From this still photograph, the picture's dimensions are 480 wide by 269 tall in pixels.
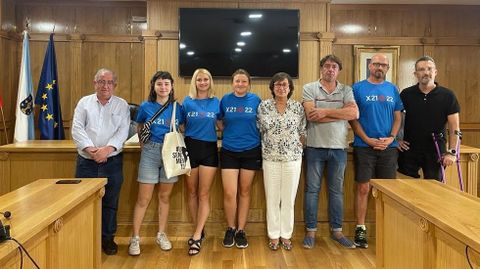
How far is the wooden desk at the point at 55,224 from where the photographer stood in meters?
1.48

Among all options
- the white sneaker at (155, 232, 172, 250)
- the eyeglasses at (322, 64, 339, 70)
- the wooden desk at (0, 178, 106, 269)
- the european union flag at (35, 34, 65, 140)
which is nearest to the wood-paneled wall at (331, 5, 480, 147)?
the eyeglasses at (322, 64, 339, 70)

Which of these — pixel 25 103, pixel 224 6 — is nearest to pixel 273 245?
pixel 224 6

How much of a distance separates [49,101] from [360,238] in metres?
3.95

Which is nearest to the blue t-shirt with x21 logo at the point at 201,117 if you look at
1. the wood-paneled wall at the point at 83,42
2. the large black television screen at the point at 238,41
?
the large black television screen at the point at 238,41

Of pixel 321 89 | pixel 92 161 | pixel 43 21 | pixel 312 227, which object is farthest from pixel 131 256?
pixel 43 21

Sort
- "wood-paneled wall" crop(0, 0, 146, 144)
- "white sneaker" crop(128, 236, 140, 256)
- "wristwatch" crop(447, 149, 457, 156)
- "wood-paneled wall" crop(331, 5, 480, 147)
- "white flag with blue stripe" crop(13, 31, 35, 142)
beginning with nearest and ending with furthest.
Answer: "wristwatch" crop(447, 149, 457, 156) → "white sneaker" crop(128, 236, 140, 256) → "white flag with blue stripe" crop(13, 31, 35, 142) → "wood-paneled wall" crop(0, 0, 146, 144) → "wood-paneled wall" crop(331, 5, 480, 147)

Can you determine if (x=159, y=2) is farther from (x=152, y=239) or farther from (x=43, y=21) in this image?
(x=152, y=239)

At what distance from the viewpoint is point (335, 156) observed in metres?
3.19

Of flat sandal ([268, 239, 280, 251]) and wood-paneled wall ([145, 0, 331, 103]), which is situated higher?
wood-paneled wall ([145, 0, 331, 103])

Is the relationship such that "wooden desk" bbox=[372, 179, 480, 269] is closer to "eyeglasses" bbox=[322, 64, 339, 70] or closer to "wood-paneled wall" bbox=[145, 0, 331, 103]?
"eyeglasses" bbox=[322, 64, 339, 70]

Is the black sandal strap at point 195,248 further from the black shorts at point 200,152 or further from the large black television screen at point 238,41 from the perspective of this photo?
the large black television screen at point 238,41

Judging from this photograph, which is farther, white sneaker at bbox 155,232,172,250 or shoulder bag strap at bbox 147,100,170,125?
white sneaker at bbox 155,232,172,250

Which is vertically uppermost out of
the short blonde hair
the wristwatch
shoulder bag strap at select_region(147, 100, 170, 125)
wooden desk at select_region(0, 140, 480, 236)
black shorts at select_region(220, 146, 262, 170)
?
the short blonde hair

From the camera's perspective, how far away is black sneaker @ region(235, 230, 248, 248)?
10.6ft
